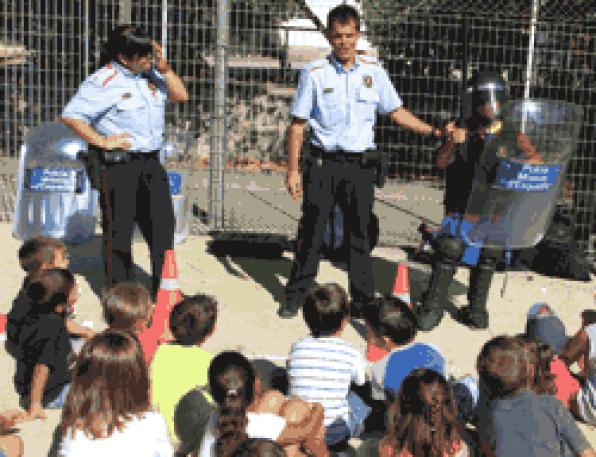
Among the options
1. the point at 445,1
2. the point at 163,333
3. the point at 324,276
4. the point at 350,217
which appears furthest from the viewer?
the point at 445,1

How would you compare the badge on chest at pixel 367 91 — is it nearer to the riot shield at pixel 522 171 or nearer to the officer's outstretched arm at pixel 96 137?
the riot shield at pixel 522 171

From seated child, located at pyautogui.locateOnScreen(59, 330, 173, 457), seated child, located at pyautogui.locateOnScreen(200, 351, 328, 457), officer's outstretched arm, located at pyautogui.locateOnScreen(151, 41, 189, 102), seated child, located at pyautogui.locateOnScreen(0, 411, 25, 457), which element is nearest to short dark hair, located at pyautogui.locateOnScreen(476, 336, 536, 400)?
seated child, located at pyautogui.locateOnScreen(200, 351, 328, 457)

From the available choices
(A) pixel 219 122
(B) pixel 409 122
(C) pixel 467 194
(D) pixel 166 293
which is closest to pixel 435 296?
(C) pixel 467 194

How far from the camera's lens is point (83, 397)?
349 centimetres

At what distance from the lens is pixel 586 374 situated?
484 cm

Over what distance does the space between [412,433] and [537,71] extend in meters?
5.85

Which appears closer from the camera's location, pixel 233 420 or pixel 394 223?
pixel 233 420

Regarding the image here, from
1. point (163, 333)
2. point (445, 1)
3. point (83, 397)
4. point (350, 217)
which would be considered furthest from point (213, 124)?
point (83, 397)

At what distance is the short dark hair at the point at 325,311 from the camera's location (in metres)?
4.39

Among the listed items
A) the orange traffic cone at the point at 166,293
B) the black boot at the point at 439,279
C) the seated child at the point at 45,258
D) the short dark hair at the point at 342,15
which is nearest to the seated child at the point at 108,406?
the seated child at the point at 45,258

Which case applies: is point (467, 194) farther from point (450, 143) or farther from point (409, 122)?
point (409, 122)

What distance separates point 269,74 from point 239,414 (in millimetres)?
6476

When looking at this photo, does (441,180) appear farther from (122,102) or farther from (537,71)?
(122,102)

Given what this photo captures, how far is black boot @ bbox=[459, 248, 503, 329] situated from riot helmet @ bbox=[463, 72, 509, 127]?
841mm
